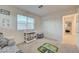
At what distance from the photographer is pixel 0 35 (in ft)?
4.74

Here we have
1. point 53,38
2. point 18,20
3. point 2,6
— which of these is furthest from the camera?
point 53,38

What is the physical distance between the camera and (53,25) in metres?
1.66

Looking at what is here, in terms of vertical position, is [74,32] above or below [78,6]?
below

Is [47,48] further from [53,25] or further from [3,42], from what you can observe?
[3,42]

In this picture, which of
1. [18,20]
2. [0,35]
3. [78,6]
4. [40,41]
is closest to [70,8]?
[78,6]

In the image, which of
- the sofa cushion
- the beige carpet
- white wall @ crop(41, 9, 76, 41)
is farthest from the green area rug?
the sofa cushion

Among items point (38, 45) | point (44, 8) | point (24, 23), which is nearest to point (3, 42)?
point (24, 23)

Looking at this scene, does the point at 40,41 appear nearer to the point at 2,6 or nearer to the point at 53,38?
the point at 53,38

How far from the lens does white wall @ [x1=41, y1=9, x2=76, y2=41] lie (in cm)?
163

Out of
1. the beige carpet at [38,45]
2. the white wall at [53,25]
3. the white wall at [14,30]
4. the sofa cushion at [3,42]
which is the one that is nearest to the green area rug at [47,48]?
the beige carpet at [38,45]

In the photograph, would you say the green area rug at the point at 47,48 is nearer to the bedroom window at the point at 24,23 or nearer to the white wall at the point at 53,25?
the white wall at the point at 53,25

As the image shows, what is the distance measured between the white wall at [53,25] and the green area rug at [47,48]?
179 millimetres
